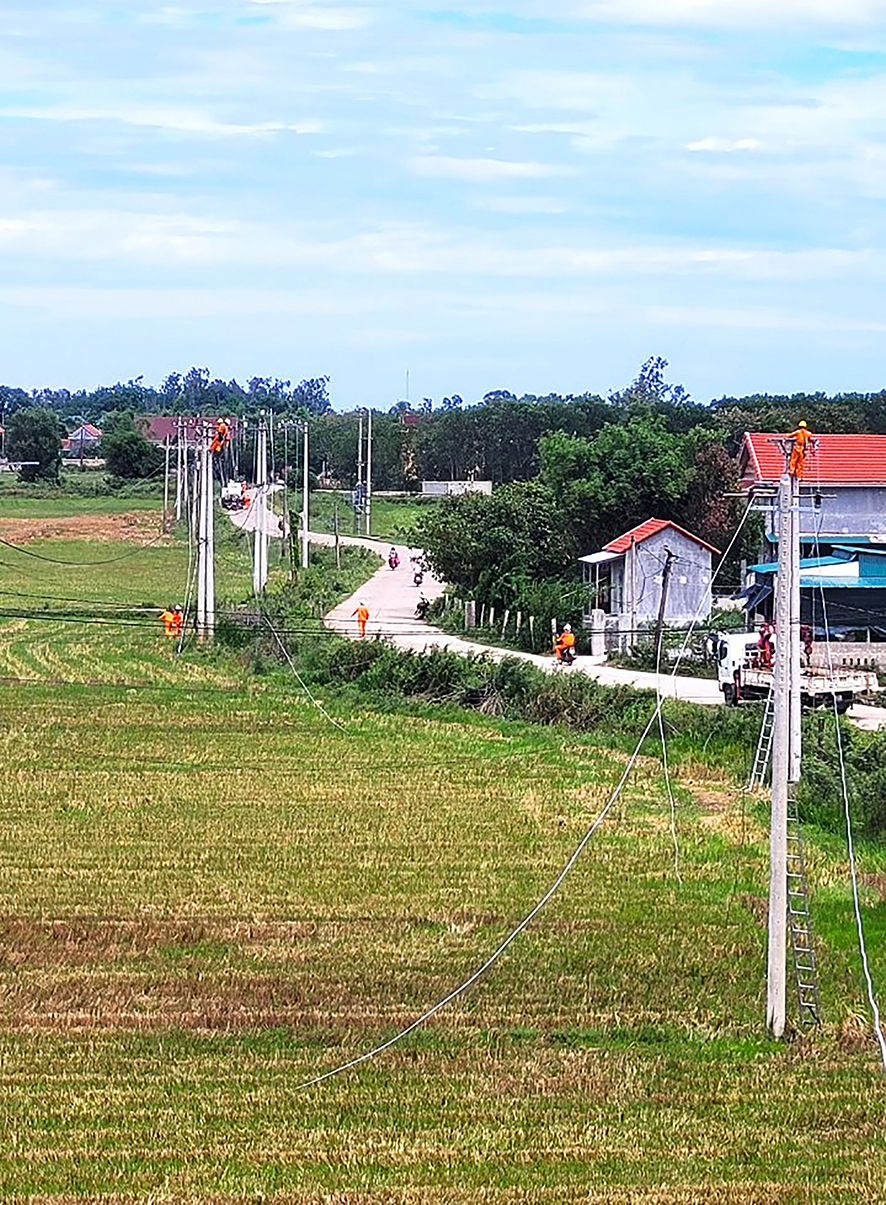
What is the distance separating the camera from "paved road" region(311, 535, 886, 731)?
97.2 feet

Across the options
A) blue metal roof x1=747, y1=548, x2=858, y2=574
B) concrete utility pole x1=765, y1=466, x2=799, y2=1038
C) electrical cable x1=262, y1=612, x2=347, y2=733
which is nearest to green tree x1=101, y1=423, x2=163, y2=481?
electrical cable x1=262, y1=612, x2=347, y2=733

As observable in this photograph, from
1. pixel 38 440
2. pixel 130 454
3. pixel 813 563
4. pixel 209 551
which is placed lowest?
pixel 209 551

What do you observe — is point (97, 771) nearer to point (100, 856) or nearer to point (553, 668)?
point (100, 856)

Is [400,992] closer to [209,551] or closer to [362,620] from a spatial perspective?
[209,551]

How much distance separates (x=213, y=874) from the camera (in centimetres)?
1847

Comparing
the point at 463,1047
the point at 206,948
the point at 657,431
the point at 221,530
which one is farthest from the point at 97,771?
the point at 221,530

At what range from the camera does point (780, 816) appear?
533 inches

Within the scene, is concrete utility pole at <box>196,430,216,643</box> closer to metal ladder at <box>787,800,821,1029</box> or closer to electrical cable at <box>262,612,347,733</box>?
electrical cable at <box>262,612,347,733</box>

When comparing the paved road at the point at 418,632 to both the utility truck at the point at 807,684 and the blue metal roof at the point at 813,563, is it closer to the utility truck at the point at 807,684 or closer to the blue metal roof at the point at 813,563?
the utility truck at the point at 807,684

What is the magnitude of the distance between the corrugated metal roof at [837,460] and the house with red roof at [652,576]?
2.84 m

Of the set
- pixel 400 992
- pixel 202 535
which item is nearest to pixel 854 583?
pixel 202 535

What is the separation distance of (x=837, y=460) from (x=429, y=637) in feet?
33.6

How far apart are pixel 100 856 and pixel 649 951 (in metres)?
6.33

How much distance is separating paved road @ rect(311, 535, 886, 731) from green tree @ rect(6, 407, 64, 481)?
3385 cm
